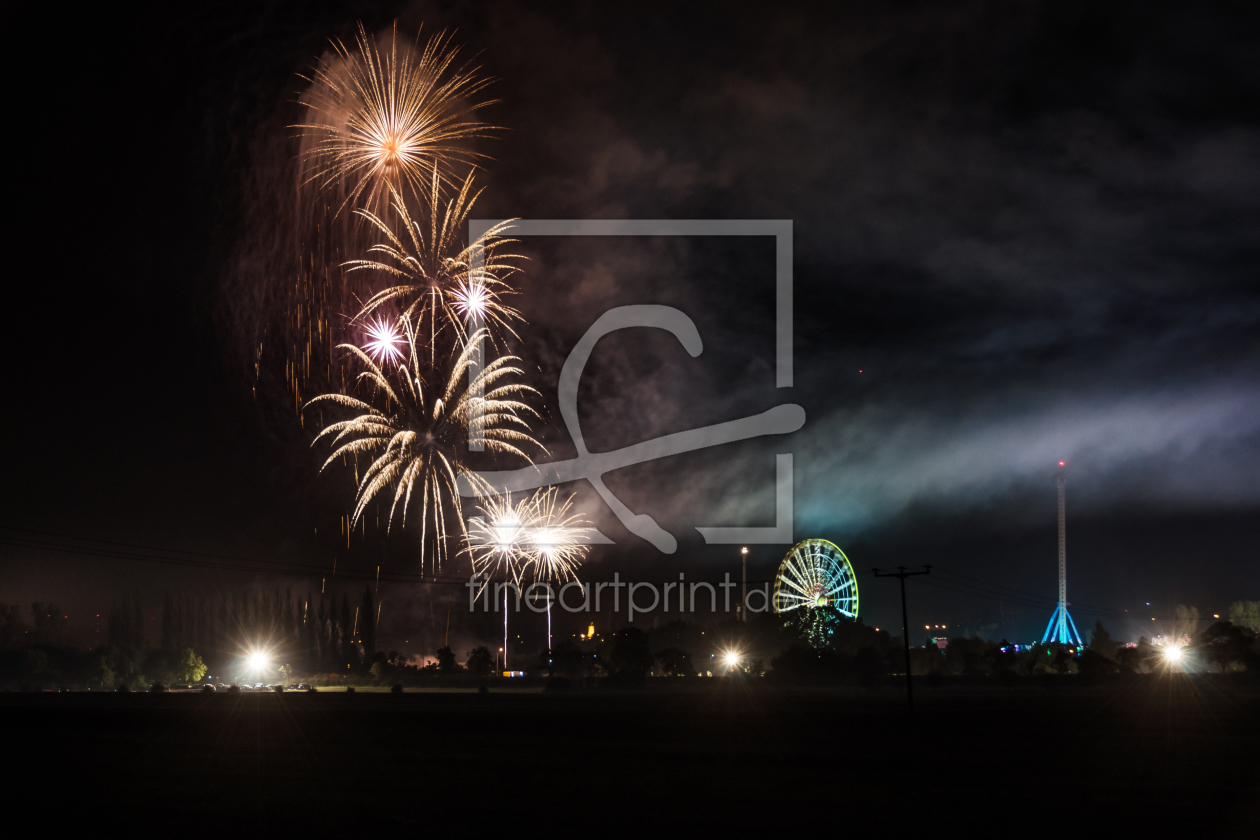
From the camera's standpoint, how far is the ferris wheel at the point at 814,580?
112750 millimetres

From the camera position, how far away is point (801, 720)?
129 feet

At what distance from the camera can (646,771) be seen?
24172 millimetres

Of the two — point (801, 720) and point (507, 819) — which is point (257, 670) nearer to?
point (801, 720)

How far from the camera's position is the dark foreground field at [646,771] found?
1836 cm

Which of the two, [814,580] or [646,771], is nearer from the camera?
[646,771]

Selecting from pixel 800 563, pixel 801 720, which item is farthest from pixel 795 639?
pixel 801 720

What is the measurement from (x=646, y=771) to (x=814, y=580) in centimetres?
9467

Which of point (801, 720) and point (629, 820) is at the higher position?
point (629, 820)

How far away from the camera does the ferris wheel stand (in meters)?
113

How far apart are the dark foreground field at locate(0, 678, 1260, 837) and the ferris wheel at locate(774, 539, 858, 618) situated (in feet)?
222

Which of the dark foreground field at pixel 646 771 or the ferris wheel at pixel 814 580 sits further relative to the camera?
the ferris wheel at pixel 814 580

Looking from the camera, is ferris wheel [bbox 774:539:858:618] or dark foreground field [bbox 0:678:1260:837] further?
ferris wheel [bbox 774:539:858:618]

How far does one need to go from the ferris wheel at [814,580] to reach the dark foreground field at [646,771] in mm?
67560

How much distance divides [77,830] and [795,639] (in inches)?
4033
